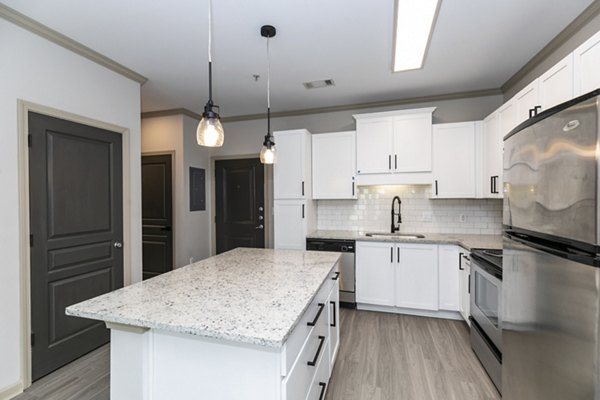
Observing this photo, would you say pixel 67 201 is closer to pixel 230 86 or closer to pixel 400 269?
pixel 230 86

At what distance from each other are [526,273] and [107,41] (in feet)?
11.2

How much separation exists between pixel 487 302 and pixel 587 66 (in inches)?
67.2

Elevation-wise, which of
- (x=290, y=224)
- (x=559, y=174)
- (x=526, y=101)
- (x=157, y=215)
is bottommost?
(x=290, y=224)

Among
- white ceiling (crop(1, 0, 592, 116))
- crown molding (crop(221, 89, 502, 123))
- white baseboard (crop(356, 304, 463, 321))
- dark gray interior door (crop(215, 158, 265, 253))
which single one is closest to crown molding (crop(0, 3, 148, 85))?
white ceiling (crop(1, 0, 592, 116))

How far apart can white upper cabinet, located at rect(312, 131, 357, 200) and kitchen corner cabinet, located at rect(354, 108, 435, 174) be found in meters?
0.12

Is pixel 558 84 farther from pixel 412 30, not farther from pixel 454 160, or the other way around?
pixel 454 160

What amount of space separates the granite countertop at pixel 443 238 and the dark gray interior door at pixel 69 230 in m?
2.28

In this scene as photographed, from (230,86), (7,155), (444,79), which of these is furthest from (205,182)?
(444,79)

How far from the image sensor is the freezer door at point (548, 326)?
0.93 m

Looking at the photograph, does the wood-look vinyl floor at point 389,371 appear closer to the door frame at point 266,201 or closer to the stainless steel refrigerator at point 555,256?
the stainless steel refrigerator at point 555,256

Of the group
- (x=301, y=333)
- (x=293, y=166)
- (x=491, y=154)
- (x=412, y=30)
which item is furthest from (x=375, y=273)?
(x=412, y=30)

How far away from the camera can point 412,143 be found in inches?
138

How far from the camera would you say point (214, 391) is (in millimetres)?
1137

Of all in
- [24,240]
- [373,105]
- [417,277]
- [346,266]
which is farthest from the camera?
[373,105]
